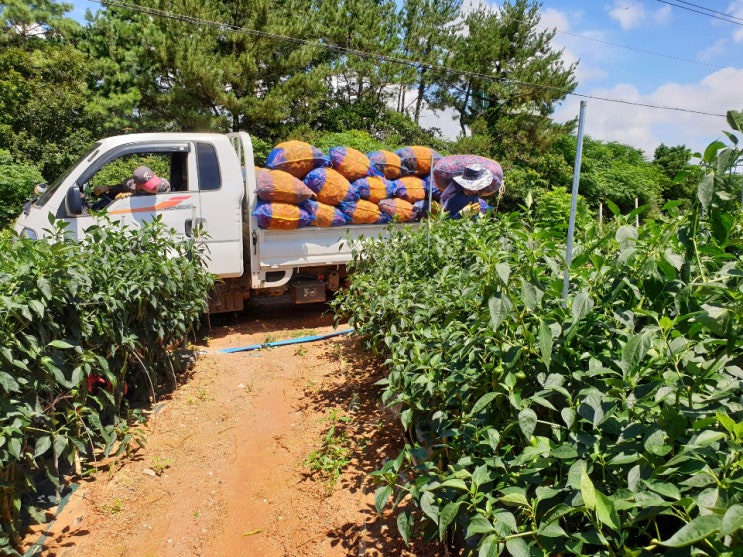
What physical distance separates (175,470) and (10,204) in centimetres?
1160

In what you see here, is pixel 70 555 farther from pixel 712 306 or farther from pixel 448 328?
pixel 712 306

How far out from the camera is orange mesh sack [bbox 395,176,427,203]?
6.37 m

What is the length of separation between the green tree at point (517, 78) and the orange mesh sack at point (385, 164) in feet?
50.7

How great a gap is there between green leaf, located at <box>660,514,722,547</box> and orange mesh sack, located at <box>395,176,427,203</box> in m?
5.70

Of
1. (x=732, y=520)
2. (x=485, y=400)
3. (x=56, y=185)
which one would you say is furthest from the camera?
(x=56, y=185)

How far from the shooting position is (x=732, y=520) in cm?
83

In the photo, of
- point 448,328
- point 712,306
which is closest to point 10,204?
point 448,328

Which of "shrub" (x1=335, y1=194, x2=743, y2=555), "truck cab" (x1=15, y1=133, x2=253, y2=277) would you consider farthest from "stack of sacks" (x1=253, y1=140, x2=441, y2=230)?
"shrub" (x1=335, y1=194, x2=743, y2=555)

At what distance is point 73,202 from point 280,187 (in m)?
2.04

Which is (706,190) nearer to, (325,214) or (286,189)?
(286,189)

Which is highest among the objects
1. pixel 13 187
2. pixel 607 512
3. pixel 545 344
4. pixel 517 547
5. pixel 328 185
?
pixel 328 185

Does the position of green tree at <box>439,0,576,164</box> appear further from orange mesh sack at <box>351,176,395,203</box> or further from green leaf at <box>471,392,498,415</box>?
green leaf at <box>471,392,498,415</box>

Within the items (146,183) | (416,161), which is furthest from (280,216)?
(416,161)

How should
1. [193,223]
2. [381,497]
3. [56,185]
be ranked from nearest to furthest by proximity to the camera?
[381,497]
[56,185]
[193,223]
